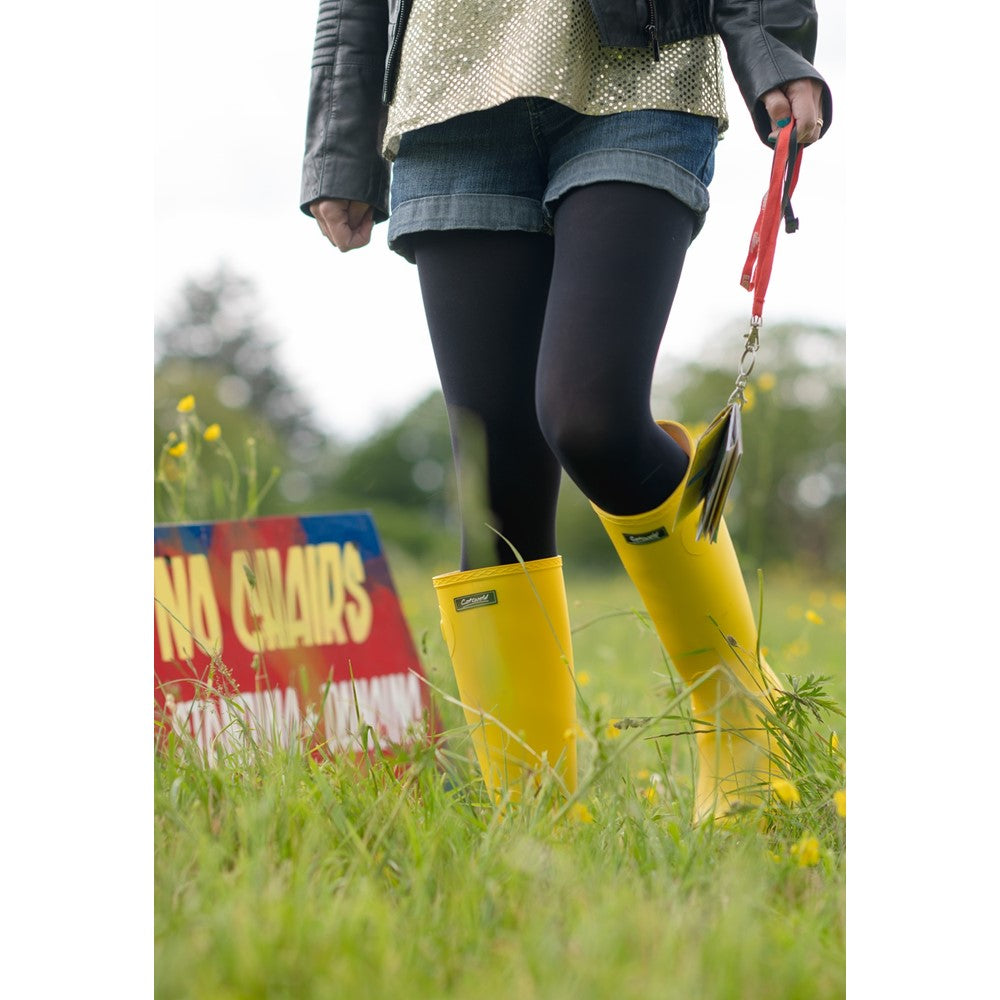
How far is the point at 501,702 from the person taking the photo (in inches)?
50.9

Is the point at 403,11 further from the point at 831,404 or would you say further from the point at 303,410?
the point at 303,410

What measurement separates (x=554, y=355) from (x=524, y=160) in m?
0.28

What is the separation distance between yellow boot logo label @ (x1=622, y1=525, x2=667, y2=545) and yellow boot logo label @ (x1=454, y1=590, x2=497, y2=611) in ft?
0.63

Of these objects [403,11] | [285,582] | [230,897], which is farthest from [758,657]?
[285,582]

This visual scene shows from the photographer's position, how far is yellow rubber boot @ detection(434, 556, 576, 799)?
1286 millimetres

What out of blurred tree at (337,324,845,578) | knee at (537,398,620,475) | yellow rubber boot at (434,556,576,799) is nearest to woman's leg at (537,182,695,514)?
knee at (537,398,620,475)

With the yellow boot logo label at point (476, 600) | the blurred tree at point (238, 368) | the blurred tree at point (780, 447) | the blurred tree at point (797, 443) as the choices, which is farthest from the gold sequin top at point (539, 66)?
the blurred tree at point (238, 368)

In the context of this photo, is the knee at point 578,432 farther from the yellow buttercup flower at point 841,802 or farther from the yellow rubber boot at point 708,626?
the yellow buttercup flower at point 841,802

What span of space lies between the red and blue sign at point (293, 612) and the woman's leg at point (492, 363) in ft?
2.05

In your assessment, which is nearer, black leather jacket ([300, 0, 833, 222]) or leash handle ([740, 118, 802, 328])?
leash handle ([740, 118, 802, 328])

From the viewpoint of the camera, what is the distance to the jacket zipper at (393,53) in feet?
4.13

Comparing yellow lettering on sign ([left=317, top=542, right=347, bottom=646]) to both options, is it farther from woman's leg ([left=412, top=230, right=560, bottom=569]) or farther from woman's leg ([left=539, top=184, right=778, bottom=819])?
woman's leg ([left=539, top=184, right=778, bottom=819])

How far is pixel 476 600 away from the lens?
1.29 meters

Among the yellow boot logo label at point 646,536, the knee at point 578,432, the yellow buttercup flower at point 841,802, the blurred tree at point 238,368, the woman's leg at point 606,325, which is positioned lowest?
the yellow buttercup flower at point 841,802
